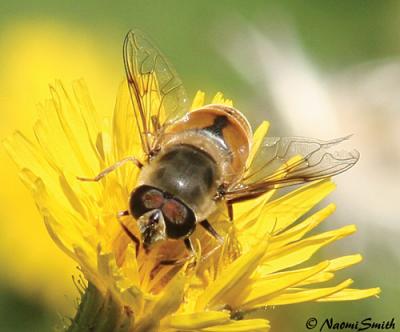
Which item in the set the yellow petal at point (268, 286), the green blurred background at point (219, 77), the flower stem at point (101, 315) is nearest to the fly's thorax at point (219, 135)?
the yellow petal at point (268, 286)

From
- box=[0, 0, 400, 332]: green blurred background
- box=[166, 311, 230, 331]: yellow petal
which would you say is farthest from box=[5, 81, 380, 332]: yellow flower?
box=[0, 0, 400, 332]: green blurred background

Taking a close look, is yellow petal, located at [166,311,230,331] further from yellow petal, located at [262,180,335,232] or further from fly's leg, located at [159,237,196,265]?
yellow petal, located at [262,180,335,232]

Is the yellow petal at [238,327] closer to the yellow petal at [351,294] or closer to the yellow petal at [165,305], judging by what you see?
the yellow petal at [165,305]

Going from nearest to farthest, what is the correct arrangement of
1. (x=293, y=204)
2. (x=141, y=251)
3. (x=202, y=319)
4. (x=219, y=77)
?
(x=202, y=319), (x=141, y=251), (x=293, y=204), (x=219, y=77)

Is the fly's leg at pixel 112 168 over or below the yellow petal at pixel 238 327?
over

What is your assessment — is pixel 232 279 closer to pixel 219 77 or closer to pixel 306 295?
pixel 306 295

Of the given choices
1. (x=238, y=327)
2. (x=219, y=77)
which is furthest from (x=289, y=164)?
(x=219, y=77)

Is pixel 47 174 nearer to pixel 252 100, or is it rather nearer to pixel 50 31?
pixel 50 31
